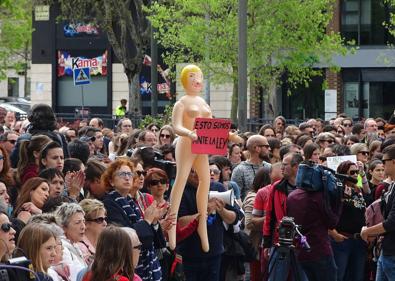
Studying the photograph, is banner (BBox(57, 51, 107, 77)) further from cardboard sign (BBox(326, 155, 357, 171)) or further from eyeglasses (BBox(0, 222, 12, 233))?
eyeglasses (BBox(0, 222, 12, 233))

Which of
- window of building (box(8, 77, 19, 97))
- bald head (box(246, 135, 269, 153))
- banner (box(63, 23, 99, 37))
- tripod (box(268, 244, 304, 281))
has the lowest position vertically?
tripod (box(268, 244, 304, 281))

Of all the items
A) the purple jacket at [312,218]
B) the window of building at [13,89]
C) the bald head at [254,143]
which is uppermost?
the window of building at [13,89]

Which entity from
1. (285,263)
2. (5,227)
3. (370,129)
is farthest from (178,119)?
(370,129)

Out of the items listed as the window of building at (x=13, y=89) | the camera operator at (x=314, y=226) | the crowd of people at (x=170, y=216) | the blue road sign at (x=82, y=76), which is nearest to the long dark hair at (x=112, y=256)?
the crowd of people at (x=170, y=216)

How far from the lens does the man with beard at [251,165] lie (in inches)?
579

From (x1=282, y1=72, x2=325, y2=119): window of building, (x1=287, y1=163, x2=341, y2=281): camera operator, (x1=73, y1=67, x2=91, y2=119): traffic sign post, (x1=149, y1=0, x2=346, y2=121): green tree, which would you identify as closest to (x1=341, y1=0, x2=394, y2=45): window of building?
(x1=282, y1=72, x2=325, y2=119): window of building

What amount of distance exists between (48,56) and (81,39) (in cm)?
196

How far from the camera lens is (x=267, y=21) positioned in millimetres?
31219

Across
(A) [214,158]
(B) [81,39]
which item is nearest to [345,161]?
(A) [214,158]

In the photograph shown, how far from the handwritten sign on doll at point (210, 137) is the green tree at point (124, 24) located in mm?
30543

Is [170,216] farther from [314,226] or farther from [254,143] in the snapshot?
[254,143]

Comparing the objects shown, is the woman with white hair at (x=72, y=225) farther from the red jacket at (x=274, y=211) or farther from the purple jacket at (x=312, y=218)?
the red jacket at (x=274, y=211)

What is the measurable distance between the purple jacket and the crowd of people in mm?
10

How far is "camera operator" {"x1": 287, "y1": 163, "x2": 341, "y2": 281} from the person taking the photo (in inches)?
471
